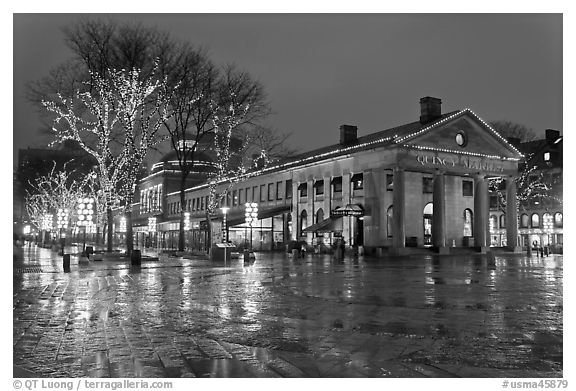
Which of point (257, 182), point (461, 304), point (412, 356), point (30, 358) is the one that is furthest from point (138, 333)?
point (257, 182)

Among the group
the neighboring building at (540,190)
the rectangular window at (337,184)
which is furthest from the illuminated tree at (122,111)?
the neighboring building at (540,190)

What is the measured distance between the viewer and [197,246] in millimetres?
54000

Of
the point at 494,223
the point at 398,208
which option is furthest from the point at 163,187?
the point at 398,208

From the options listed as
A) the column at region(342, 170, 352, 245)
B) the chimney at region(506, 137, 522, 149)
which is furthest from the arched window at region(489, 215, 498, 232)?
the column at region(342, 170, 352, 245)

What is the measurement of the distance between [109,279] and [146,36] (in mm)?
20114

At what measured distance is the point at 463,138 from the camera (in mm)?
51312

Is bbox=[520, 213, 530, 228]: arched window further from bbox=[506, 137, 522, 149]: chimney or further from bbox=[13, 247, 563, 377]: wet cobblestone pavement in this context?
bbox=[13, 247, 563, 377]: wet cobblestone pavement

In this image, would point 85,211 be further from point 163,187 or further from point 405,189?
point 163,187

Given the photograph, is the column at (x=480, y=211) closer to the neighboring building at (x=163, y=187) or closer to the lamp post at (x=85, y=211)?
the lamp post at (x=85, y=211)

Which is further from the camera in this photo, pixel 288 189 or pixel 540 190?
pixel 540 190

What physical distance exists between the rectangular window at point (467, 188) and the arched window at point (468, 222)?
4.90 ft

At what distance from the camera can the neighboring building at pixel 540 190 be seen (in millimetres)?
67250

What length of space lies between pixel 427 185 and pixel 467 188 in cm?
517

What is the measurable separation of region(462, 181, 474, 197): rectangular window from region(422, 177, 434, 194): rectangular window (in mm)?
4174
